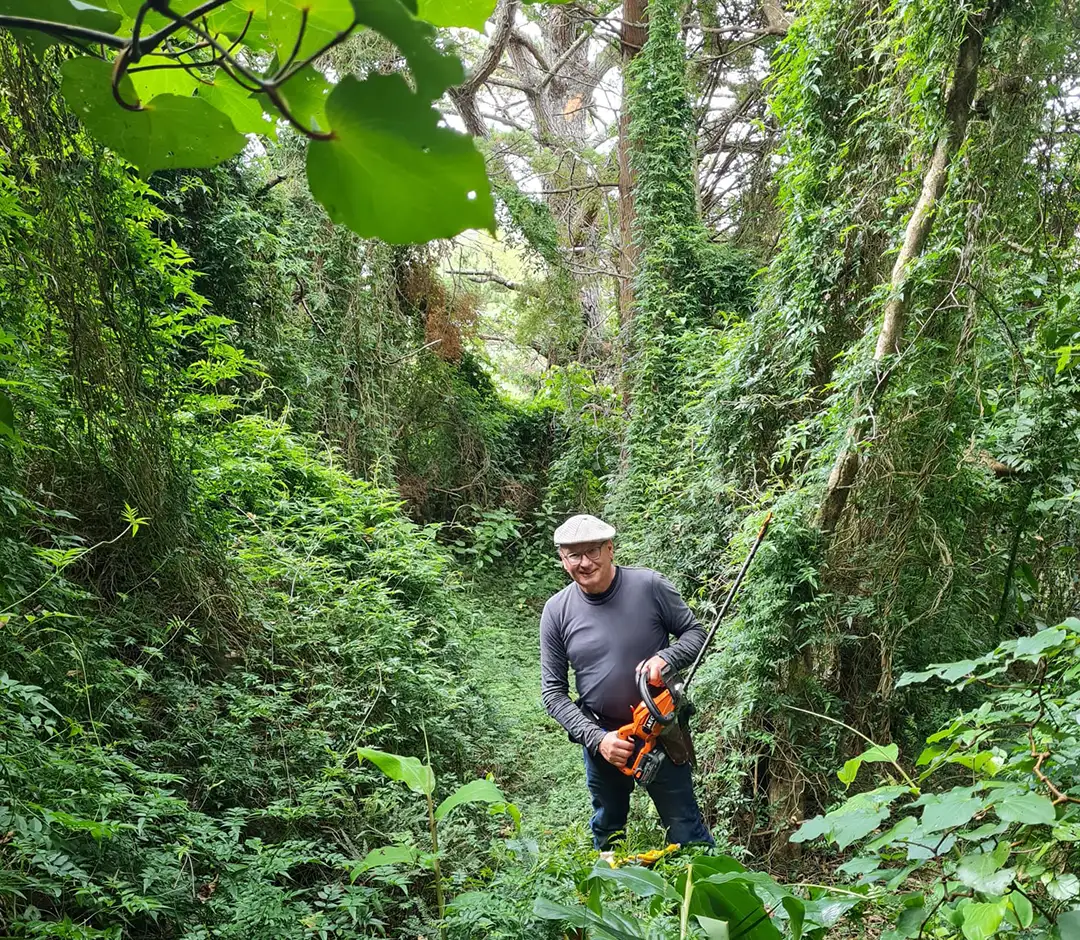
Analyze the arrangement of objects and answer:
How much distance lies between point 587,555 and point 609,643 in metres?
0.38

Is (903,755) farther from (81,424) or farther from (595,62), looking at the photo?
(595,62)

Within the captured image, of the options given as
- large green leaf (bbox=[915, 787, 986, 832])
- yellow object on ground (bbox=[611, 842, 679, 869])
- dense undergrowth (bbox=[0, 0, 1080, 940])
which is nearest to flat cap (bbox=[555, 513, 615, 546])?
dense undergrowth (bbox=[0, 0, 1080, 940])

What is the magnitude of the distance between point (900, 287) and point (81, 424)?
12.2 feet

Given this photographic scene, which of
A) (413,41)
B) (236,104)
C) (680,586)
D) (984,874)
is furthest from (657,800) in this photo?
(413,41)

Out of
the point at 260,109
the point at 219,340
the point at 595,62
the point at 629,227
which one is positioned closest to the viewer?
the point at 260,109

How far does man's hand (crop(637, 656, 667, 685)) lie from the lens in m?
2.74

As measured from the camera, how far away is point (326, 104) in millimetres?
344

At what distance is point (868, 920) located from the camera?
9.37 feet

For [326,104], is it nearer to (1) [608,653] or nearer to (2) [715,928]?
(2) [715,928]

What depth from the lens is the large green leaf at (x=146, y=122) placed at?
47 centimetres

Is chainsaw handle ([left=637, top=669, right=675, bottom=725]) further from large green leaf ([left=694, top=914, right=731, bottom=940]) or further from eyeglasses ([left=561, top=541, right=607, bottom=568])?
large green leaf ([left=694, top=914, right=731, bottom=940])

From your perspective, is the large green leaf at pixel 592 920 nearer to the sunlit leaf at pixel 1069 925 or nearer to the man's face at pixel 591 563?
the sunlit leaf at pixel 1069 925

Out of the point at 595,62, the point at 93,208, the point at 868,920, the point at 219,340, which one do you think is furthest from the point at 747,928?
the point at 595,62

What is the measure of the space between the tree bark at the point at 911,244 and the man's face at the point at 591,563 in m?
1.29
